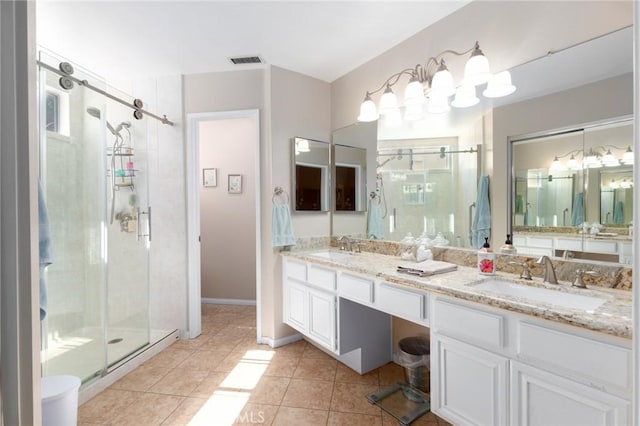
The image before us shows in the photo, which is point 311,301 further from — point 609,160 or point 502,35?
point 502,35

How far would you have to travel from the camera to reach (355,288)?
6.29 ft

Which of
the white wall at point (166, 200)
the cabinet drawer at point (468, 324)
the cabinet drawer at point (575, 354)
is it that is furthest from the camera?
the white wall at point (166, 200)

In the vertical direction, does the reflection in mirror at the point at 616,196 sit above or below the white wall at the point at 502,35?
below

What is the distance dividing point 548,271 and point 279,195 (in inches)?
78.7

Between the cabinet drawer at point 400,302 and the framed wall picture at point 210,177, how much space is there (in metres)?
2.91

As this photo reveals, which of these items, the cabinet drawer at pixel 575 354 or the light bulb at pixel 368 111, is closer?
the cabinet drawer at pixel 575 354

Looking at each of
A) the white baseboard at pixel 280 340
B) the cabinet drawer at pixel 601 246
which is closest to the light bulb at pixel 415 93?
the cabinet drawer at pixel 601 246

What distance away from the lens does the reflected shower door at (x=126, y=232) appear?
2465mm

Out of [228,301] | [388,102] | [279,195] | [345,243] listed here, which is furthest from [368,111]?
[228,301]

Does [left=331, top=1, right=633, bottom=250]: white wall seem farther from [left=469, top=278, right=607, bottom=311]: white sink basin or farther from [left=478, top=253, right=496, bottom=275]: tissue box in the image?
[left=469, top=278, right=607, bottom=311]: white sink basin

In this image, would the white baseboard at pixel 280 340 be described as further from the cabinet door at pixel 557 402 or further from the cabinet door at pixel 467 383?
the cabinet door at pixel 557 402

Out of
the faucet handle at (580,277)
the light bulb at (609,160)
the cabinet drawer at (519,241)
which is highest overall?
the light bulb at (609,160)

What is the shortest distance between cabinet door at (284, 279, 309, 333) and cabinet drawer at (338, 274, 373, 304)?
0.46 metres

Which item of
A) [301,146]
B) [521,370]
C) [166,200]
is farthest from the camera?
[166,200]
